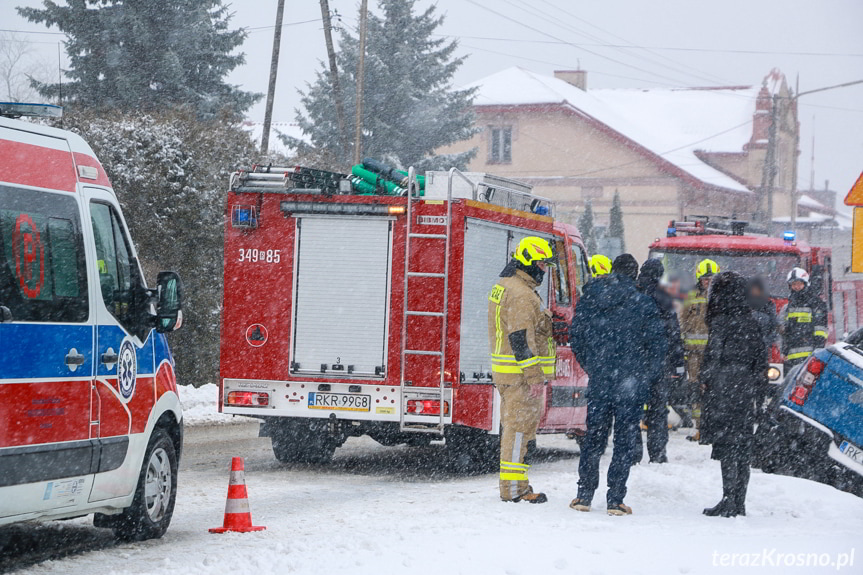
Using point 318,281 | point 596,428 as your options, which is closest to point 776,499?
point 596,428

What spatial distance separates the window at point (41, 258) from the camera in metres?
6.38

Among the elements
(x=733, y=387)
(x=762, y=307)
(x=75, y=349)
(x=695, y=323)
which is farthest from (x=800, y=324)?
(x=75, y=349)

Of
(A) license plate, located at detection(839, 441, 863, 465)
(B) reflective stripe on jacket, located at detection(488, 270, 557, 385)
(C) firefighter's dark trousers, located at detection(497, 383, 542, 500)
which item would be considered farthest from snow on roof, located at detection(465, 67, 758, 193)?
(C) firefighter's dark trousers, located at detection(497, 383, 542, 500)

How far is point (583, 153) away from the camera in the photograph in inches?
2386

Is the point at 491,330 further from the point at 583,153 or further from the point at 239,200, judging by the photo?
the point at 583,153

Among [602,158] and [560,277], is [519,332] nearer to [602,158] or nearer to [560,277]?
[560,277]

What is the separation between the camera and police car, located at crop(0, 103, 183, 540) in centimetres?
638

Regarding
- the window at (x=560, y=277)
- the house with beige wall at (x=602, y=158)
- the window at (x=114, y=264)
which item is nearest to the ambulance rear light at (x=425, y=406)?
the window at (x=560, y=277)

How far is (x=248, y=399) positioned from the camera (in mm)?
11438

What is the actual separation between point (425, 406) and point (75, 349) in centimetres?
471

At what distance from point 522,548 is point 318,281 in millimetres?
5067

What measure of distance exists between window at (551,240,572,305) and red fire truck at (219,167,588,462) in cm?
135

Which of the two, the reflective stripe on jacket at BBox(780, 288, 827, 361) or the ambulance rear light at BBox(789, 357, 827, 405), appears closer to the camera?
the ambulance rear light at BBox(789, 357, 827, 405)
